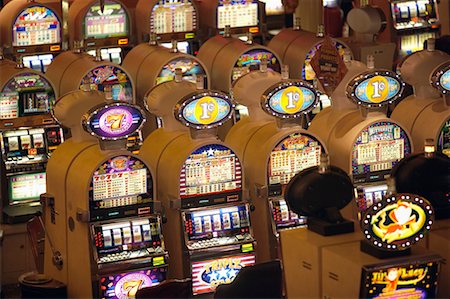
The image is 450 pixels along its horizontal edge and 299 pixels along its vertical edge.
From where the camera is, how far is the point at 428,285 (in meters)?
7.61

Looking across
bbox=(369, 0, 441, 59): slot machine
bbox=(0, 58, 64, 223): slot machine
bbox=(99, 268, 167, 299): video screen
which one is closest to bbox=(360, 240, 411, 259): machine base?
bbox=(99, 268, 167, 299): video screen

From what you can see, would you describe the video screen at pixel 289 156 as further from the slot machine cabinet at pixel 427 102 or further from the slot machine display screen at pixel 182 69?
the slot machine display screen at pixel 182 69

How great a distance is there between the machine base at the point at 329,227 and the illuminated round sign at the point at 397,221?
58cm

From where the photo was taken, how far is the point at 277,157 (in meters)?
11.0

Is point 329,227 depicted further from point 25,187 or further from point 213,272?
point 25,187

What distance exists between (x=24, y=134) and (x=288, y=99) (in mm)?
3379

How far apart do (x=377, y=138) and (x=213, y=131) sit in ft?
5.88

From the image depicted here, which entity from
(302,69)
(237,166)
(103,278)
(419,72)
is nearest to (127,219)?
(103,278)

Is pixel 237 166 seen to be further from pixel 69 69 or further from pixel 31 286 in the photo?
pixel 69 69

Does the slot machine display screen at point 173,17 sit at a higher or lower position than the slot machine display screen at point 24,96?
higher

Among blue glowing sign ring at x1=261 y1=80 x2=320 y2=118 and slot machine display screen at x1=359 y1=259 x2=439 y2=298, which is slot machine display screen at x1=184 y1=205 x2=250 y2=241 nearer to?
blue glowing sign ring at x1=261 y1=80 x2=320 y2=118

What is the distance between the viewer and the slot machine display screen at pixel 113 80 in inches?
539

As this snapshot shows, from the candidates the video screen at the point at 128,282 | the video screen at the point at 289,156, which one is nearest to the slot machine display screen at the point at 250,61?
the video screen at the point at 289,156

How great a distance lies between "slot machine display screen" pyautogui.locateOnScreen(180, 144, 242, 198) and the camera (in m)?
10.6
